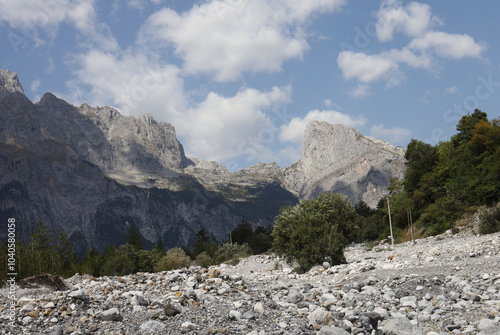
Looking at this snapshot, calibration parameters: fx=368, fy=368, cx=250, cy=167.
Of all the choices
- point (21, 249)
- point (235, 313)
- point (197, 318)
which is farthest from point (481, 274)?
point (21, 249)

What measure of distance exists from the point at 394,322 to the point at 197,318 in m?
4.57

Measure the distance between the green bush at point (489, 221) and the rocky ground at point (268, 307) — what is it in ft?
50.4

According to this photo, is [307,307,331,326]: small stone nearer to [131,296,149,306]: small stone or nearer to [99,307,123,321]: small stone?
[131,296,149,306]: small stone

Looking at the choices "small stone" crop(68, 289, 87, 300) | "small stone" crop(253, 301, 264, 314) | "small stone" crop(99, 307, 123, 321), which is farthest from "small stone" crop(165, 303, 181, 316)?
"small stone" crop(68, 289, 87, 300)

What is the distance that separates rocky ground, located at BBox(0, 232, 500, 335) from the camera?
8.31 m

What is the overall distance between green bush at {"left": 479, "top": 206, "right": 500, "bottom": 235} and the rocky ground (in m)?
15.4

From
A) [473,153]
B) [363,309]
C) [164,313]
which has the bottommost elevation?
[363,309]

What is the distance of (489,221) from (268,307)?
78.0 feet

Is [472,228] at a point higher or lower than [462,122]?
lower

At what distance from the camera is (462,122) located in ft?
160

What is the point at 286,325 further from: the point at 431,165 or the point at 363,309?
the point at 431,165

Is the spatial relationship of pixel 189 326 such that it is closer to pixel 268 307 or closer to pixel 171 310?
pixel 171 310

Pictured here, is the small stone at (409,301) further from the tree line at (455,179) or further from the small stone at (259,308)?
the tree line at (455,179)

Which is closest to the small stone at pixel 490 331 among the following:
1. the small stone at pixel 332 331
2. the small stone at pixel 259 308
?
the small stone at pixel 332 331
